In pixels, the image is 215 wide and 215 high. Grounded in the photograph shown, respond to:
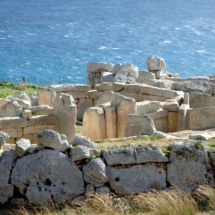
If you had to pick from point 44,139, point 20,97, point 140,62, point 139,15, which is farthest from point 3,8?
point 44,139

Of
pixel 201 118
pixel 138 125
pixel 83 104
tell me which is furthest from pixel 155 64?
pixel 138 125

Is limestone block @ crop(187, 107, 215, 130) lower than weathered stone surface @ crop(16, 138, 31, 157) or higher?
lower

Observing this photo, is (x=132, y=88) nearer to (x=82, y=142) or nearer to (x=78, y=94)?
(x=78, y=94)

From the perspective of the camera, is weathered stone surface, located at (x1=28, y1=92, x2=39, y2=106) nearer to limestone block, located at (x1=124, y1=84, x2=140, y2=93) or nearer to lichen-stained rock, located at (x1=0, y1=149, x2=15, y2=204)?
limestone block, located at (x1=124, y1=84, x2=140, y2=93)

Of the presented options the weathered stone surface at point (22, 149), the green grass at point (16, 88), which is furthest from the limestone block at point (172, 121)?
the green grass at point (16, 88)

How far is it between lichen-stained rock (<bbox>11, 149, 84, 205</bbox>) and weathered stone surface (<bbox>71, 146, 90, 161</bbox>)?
0.39 feet

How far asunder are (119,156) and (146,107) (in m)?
7.49

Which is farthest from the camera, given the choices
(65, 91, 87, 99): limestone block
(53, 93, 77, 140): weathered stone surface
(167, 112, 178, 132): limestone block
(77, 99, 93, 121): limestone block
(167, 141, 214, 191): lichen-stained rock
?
(65, 91, 87, 99): limestone block

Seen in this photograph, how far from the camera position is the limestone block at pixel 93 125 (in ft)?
57.2

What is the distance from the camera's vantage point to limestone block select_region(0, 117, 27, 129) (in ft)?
55.3

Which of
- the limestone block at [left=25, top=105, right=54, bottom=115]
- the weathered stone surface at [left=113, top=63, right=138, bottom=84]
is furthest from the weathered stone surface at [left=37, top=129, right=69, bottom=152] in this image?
the weathered stone surface at [left=113, top=63, right=138, bottom=84]

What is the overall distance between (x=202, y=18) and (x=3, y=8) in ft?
110

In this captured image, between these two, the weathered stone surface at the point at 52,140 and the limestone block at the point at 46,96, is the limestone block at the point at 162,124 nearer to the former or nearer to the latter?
the limestone block at the point at 46,96

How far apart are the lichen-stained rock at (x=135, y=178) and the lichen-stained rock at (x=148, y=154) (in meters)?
0.13
